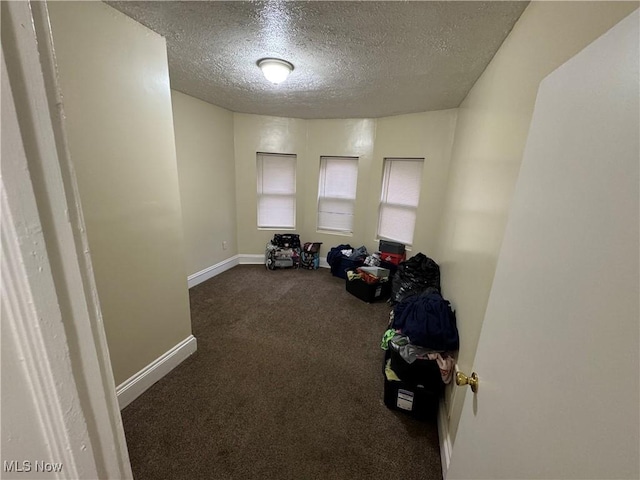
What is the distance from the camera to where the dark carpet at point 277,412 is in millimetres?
1335

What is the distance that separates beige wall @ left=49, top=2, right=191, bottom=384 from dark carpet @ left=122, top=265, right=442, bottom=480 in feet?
1.35

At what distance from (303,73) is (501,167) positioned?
1.71m

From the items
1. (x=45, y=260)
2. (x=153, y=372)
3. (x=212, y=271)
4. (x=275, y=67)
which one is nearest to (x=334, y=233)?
(x=212, y=271)

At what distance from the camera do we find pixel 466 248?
167 cm

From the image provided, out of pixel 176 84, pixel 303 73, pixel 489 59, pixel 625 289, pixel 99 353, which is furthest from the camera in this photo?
pixel 176 84

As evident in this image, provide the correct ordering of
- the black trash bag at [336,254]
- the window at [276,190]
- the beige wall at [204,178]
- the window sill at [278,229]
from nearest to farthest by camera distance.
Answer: the beige wall at [204,178]
the black trash bag at [336,254]
the window at [276,190]
the window sill at [278,229]

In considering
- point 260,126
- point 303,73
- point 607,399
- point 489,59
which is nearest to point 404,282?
point 489,59

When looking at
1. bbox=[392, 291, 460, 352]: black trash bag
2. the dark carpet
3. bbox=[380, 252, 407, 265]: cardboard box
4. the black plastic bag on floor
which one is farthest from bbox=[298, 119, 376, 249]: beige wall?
bbox=[392, 291, 460, 352]: black trash bag

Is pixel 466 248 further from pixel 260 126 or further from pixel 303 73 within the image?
pixel 260 126

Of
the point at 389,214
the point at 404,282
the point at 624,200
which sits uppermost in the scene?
the point at 624,200

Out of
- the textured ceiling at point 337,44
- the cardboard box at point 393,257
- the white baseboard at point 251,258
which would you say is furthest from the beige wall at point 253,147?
the cardboard box at point 393,257

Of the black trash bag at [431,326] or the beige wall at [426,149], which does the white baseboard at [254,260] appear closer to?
the beige wall at [426,149]

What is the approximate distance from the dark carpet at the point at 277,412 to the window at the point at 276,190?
Answer: 1.87 m

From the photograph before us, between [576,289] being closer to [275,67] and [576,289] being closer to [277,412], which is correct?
[277,412]
